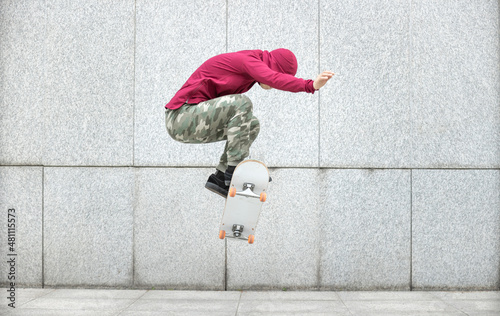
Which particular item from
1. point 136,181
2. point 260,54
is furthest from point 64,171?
point 260,54

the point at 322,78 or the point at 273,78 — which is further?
the point at 273,78

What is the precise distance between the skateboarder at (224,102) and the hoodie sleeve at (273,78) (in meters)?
0.02

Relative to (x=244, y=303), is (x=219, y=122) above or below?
above

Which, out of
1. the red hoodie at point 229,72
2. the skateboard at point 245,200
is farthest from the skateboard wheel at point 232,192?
the red hoodie at point 229,72

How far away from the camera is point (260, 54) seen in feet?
14.5

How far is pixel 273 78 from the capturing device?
4.12 metres

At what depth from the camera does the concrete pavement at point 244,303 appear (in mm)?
6258

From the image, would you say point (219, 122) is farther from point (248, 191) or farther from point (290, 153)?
point (290, 153)

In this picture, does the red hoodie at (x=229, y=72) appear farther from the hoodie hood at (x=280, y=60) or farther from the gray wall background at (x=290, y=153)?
the gray wall background at (x=290, y=153)

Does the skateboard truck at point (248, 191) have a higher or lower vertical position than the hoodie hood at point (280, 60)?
lower

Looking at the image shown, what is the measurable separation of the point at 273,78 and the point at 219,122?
704mm

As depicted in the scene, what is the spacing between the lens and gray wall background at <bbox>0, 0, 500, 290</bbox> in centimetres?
744

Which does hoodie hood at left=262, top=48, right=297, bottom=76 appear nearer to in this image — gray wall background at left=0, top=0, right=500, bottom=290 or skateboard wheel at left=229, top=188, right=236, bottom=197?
skateboard wheel at left=229, top=188, right=236, bottom=197

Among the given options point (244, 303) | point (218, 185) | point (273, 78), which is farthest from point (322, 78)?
point (244, 303)
